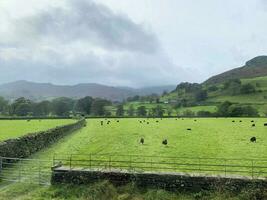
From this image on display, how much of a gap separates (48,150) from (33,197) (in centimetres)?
2290

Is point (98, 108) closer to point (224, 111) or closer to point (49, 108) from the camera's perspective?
point (49, 108)

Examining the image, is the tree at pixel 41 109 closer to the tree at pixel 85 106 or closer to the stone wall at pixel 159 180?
the tree at pixel 85 106

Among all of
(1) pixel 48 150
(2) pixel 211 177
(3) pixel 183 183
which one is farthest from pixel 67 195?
(1) pixel 48 150

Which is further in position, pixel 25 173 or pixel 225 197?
pixel 25 173

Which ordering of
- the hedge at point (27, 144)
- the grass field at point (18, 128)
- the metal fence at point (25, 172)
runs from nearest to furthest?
the metal fence at point (25, 172), the hedge at point (27, 144), the grass field at point (18, 128)

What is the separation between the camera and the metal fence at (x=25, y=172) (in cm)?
2737

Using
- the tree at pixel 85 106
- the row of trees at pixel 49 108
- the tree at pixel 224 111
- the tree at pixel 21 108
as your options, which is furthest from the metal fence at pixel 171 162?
the tree at pixel 85 106

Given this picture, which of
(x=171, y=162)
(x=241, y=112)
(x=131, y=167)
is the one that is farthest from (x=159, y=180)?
(x=241, y=112)

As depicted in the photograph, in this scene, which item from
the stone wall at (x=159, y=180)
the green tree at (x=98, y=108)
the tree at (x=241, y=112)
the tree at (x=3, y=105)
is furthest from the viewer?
the tree at (x=3, y=105)

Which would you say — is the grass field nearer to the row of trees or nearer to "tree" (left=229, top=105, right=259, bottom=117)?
the row of trees

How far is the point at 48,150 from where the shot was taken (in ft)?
151

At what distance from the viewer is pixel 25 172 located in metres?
30.2

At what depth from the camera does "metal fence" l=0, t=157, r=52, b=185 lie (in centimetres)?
2737

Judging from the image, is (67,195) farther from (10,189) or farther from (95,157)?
(95,157)
